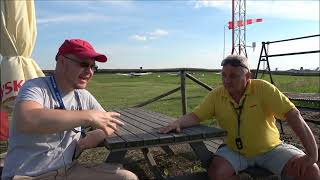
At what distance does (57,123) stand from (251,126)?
1516 millimetres

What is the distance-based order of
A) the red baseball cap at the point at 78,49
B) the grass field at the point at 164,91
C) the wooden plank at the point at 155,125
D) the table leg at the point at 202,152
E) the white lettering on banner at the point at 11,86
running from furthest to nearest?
the grass field at the point at 164,91, the white lettering on banner at the point at 11,86, the table leg at the point at 202,152, the wooden plank at the point at 155,125, the red baseball cap at the point at 78,49

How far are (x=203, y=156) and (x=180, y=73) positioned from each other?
360 centimetres

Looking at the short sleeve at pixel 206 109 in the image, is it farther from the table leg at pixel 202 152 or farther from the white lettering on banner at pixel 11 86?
the white lettering on banner at pixel 11 86

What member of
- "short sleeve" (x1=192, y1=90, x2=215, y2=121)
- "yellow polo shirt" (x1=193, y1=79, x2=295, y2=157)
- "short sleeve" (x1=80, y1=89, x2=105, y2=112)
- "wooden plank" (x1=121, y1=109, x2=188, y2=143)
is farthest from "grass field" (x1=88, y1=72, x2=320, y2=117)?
"short sleeve" (x1=80, y1=89, x2=105, y2=112)

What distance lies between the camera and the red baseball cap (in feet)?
8.64

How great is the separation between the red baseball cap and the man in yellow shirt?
804mm

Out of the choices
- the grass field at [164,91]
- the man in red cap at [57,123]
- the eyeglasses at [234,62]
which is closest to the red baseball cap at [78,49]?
the man in red cap at [57,123]

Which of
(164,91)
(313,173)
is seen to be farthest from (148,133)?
(164,91)

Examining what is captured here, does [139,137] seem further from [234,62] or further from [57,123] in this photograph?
[234,62]

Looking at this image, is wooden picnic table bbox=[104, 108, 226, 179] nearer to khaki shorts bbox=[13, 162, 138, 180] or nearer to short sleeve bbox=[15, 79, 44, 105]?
khaki shorts bbox=[13, 162, 138, 180]

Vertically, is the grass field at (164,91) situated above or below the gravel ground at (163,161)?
below

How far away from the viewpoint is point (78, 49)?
2639 mm

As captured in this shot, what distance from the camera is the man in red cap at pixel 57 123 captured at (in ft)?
7.93

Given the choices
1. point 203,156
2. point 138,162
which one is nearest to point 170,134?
point 203,156
